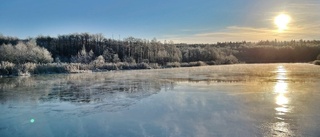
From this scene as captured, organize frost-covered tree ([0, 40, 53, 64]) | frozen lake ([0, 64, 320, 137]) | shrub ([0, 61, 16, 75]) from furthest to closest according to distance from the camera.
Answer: frost-covered tree ([0, 40, 53, 64]) < shrub ([0, 61, 16, 75]) < frozen lake ([0, 64, 320, 137])

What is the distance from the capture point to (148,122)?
8.94 metres

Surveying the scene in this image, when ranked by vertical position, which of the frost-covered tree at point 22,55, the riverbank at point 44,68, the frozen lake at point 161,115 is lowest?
the frozen lake at point 161,115

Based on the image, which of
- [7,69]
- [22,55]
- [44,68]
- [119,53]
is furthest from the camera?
[119,53]

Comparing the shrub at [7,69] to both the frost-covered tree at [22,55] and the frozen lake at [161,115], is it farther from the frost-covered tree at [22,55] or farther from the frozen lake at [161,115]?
the frozen lake at [161,115]

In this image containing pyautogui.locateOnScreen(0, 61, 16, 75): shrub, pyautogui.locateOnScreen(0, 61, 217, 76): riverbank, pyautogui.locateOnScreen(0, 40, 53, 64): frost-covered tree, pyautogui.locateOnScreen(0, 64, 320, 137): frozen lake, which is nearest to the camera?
pyautogui.locateOnScreen(0, 64, 320, 137): frozen lake

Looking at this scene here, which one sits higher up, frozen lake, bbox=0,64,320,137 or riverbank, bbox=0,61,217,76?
riverbank, bbox=0,61,217,76

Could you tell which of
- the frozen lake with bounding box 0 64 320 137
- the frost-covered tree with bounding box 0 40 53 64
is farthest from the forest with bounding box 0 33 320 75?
the frozen lake with bounding box 0 64 320 137

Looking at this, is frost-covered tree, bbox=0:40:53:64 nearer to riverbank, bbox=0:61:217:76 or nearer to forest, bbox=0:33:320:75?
forest, bbox=0:33:320:75

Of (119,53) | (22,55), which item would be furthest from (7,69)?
(119,53)

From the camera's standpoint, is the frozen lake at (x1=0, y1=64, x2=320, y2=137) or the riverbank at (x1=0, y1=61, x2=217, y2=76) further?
the riverbank at (x1=0, y1=61, x2=217, y2=76)

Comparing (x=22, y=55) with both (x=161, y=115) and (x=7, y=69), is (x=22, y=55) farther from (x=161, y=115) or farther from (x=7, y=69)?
(x=161, y=115)

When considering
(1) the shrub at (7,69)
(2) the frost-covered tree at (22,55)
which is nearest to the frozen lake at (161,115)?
(1) the shrub at (7,69)

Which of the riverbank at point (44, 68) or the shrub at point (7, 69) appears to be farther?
the riverbank at point (44, 68)

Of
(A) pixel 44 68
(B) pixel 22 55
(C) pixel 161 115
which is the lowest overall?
(C) pixel 161 115
